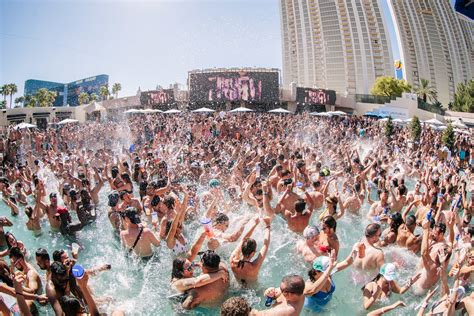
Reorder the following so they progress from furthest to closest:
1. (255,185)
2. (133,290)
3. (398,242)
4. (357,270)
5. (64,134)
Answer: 1. (64,134)
2. (255,185)
3. (398,242)
4. (133,290)
5. (357,270)

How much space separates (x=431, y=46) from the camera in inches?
3145

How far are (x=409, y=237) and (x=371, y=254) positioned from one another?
Result: 156 cm

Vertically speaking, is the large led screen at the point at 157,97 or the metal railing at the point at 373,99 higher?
the large led screen at the point at 157,97

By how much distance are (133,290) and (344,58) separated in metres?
75.0

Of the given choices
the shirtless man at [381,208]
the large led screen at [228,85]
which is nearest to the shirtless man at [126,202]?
the shirtless man at [381,208]

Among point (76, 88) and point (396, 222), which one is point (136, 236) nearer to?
point (396, 222)

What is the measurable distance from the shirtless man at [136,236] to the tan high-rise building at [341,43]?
72.0 m

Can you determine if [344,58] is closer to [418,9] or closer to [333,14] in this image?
[333,14]

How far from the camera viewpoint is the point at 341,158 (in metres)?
12.7

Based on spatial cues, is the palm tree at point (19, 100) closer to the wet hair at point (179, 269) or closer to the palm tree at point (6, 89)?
the palm tree at point (6, 89)

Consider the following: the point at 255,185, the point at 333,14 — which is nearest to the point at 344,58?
the point at 333,14

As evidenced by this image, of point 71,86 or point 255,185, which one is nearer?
point 255,185

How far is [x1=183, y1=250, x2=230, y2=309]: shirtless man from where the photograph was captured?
3479 mm

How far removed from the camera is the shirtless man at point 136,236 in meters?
4.89
